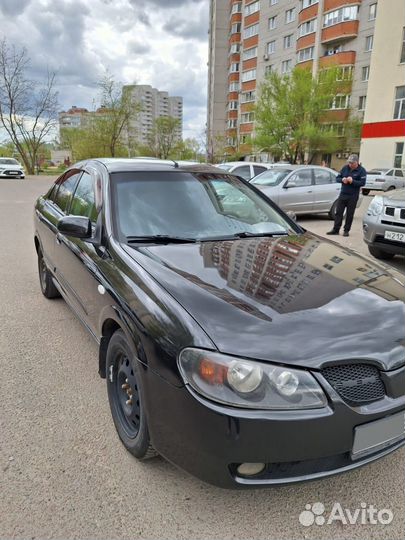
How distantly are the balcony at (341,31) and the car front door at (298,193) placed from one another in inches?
1341

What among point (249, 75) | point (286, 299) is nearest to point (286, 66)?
point (249, 75)

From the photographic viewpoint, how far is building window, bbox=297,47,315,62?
4169cm

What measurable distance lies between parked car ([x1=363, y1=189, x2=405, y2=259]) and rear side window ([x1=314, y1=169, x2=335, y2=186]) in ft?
16.5

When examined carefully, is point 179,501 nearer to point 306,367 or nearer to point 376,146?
point 306,367

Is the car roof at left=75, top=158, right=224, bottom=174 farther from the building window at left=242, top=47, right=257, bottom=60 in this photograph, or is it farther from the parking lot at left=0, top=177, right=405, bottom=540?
the building window at left=242, top=47, right=257, bottom=60

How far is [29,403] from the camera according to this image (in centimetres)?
279

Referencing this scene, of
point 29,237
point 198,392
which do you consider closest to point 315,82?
point 29,237

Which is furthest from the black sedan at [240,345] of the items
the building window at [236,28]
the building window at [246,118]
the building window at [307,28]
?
the building window at [236,28]

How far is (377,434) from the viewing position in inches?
70.9

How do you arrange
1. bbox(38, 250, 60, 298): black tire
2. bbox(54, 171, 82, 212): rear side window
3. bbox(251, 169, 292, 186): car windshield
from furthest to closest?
bbox(251, 169, 292, 186): car windshield → bbox(38, 250, 60, 298): black tire → bbox(54, 171, 82, 212): rear side window

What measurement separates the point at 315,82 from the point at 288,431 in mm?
38398

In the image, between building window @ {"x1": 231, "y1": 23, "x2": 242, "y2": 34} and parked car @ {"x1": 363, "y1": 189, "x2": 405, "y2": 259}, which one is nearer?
parked car @ {"x1": 363, "y1": 189, "x2": 405, "y2": 259}

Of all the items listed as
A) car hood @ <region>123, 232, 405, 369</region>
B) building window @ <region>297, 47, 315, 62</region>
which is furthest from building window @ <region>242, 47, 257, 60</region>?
car hood @ <region>123, 232, 405, 369</region>

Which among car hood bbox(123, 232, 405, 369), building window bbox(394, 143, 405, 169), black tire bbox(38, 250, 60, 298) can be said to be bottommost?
black tire bbox(38, 250, 60, 298)
